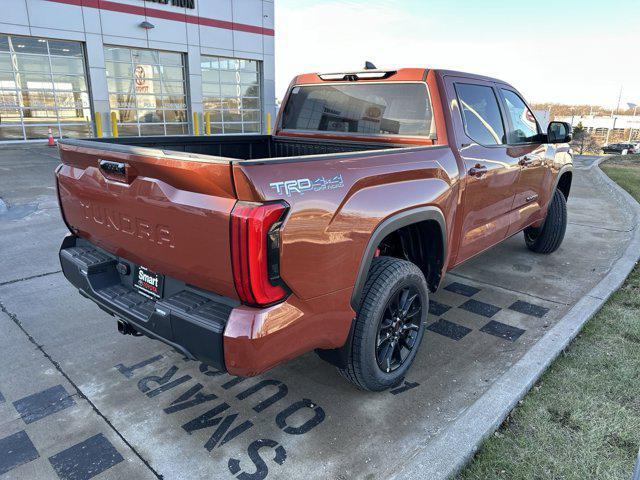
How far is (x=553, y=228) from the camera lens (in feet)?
18.2

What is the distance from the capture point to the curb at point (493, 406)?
7.61 feet

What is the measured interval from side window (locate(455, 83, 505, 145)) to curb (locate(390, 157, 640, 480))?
1577mm

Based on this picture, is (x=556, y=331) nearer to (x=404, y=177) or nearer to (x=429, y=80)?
(x=404, y=177)

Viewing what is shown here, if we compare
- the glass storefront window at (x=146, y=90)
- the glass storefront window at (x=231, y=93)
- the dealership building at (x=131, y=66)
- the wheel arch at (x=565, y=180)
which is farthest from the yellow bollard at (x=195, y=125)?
the wheel arch at (x=565, y=180)

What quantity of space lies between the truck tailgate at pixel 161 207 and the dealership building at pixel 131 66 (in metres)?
15.4

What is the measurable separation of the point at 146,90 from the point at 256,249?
1860 cm

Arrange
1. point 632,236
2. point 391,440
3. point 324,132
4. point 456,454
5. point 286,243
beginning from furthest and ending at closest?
1. point 632,236
2. point 324,132
3. point 391,440
4. point 456,454
5. point 286,243

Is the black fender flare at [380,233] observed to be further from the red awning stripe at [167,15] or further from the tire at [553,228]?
the red awning stripe at [167,15]

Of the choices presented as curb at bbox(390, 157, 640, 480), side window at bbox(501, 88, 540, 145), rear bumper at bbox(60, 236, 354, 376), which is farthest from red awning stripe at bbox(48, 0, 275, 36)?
curb at bbox(390, 157, 640, 480)

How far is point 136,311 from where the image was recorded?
8.23 ft

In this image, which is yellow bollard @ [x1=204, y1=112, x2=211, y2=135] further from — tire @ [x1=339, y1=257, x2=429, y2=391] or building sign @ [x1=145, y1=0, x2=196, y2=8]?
tire @ [x1=339, y1=257, x2=429, y2=391]

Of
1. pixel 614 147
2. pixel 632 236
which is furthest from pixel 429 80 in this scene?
pixel 614 147

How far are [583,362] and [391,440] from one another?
5.30ft

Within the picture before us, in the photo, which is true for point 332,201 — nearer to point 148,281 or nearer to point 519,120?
point 148,281
